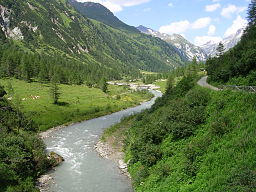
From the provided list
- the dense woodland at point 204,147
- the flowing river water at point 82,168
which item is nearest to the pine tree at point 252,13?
the dense woodland at point 204,147

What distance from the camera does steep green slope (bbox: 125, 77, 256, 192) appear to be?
24.7 metres

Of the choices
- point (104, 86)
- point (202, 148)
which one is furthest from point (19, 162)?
point (104, 86)

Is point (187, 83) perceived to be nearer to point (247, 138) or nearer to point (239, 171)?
point (247, 138)

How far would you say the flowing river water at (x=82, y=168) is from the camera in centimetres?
3991

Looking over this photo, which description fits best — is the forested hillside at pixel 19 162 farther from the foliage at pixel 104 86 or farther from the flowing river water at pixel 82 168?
the foliage at pixel 104 86

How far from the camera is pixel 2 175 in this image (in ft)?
119

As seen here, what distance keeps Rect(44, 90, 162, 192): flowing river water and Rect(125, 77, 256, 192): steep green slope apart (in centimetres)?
381

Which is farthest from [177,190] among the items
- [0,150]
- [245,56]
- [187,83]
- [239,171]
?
[187,83]

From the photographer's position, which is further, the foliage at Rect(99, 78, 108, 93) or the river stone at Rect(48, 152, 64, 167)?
the foliage at Rect(99, 78, 108, 93)

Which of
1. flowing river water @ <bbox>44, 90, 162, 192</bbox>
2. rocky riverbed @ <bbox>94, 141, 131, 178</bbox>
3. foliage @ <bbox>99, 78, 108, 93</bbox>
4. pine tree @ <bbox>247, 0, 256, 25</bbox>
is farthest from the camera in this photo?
foliage @ <bbox>99, 78, 108, 93</bbox>

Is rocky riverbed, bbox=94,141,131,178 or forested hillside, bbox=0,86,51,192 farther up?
forested hillside, bbox=0,86,51,192

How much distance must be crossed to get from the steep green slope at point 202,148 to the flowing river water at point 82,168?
3.81 meters

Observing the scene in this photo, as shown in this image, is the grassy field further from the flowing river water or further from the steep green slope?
the steep green slope

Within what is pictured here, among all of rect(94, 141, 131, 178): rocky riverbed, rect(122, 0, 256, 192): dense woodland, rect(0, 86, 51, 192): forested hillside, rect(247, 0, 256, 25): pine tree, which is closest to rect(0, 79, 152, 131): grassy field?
rect(94, 141, 131, 178): rocky riverbed
